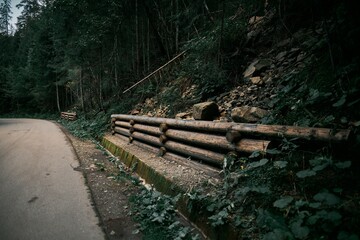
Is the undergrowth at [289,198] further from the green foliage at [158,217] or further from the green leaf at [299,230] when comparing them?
the green foliage at [158,217]

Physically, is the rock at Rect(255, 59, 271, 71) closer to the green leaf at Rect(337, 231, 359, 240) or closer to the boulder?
the boulder

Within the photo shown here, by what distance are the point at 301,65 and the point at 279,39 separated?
1.82 m

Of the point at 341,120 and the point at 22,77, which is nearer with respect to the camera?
the point at 341,120

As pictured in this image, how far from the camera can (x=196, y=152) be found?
4285 mm

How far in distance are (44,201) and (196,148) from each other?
263 centimetres

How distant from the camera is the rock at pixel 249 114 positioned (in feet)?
13.2

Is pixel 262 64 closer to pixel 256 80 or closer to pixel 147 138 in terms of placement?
pixel 256 80

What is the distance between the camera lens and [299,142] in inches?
110

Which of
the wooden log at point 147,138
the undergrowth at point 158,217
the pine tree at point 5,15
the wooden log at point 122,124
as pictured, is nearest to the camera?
the undergrowth at point 158,217

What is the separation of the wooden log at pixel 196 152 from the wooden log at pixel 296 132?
1.94 feet

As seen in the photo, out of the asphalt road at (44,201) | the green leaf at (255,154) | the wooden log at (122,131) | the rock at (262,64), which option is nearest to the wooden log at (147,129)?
the wooden log at (122,131)

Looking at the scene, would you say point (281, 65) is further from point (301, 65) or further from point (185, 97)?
point (185, 97)

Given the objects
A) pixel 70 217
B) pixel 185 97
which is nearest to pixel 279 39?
pixel 185 97

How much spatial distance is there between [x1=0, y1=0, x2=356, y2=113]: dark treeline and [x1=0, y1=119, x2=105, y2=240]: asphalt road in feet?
13.2
